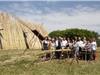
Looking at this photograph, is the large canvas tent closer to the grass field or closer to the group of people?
the group of people

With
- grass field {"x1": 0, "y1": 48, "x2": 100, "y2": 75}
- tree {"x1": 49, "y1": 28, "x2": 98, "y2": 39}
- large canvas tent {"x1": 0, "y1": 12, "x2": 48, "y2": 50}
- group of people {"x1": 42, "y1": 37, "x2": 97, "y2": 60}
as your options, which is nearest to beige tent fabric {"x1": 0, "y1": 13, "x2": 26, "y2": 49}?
large canvas tent {"x1": 0, "y1": 12, "x2": 48, "y2": 50}

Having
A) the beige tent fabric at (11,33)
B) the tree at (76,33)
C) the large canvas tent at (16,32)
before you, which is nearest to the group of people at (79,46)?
the large canvas tent at (16,32)

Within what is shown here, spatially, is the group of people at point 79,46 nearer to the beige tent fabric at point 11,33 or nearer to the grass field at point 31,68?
the grass field at point 31,68

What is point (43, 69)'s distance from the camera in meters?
20.5

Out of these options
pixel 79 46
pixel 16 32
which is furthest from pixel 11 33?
pixel 79 46

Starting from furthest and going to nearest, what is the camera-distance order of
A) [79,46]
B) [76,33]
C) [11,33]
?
1. [76,33]
2. [11,33]
3. [79,46]

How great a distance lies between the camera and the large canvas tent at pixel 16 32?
44.7m

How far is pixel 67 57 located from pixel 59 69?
6699 millimetres

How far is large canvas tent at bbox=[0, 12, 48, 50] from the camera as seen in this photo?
44688mm

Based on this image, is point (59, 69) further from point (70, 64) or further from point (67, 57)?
point (67, 57)

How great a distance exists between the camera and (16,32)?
4641 cm

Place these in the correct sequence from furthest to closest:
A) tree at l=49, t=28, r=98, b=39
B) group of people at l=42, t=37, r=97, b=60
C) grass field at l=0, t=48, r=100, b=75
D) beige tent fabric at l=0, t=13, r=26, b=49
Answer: tree at l=49, t=28, r=98, b=39
beige tent fabric at l=0, t=13, r=26, b=49
group of people at l=42, t=37, r=97, b=60
grass field at l=0, t=48, r=100, b=75

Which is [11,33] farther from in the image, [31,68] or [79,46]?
[31,68]

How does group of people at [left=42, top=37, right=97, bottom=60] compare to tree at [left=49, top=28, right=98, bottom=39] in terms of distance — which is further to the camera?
tree at [left=49, top=28, right=98, bottom=39]
